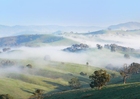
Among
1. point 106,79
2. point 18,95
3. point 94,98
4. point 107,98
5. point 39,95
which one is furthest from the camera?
point 18,95

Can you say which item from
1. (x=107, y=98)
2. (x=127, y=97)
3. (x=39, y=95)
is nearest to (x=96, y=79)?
(x=39, y=95)

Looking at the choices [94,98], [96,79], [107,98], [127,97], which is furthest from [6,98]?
[127,97]

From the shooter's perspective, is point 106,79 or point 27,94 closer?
point 106,79

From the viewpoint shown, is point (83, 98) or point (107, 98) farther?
point (83, 98)

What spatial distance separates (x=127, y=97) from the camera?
66688 millimetres

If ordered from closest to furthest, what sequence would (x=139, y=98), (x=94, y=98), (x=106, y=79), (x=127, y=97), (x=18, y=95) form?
1. (x=139, y=98)
2. (x=127, y=97)
3. (x=94, y=98)
4. (x=106, y=79)
5. (x=18, y=95)

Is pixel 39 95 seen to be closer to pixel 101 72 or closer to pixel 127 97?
pixel 101 72

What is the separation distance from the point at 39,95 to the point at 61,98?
22.1 m

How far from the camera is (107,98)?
75562 mm

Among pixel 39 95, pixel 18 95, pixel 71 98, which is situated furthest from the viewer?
pixel 18 95

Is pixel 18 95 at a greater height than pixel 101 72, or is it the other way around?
pixel 101 72

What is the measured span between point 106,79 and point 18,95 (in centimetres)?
9640

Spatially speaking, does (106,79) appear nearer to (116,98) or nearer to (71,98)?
(71,98)

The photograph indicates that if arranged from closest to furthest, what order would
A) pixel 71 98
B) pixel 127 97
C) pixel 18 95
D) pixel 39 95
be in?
pixel 127 97
pixel 71 98
pixel 39 95
pixel 18 95
